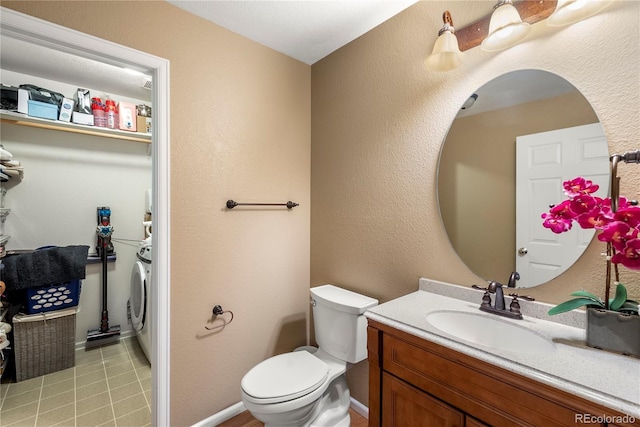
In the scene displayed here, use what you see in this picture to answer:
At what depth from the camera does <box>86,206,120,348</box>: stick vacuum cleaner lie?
2.63 meters

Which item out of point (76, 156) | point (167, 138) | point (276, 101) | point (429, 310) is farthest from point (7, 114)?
point (429, 310)

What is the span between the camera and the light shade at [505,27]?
1.10 meters

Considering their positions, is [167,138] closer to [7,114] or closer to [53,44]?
[53,44]

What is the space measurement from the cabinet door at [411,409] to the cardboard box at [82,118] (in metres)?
2.93

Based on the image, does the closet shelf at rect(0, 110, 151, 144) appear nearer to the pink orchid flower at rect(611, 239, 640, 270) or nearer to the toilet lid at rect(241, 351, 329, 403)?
the toilet lid at rect(241, 351, 329, 403)

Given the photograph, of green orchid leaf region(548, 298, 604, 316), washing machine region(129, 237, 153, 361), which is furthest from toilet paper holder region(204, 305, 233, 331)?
green orchid leaf region(548, 298, 604, 316)

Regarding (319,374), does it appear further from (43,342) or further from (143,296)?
(43,342)

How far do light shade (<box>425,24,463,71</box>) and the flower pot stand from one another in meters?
1.12

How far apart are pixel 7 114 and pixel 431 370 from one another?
317cm

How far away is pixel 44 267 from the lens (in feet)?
7.15

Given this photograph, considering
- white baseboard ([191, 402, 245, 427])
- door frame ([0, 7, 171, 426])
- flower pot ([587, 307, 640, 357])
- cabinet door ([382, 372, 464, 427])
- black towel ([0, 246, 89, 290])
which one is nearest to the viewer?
flower pot ([587, 307, 640, 357])

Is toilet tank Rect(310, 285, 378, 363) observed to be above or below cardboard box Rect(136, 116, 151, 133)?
below

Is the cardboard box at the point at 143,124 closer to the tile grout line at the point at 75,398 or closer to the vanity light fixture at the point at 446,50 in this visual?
the tile grout line at the point at 75,398

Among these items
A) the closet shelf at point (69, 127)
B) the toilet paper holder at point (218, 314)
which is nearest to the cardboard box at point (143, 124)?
the closet shelf at point (69, 127)
